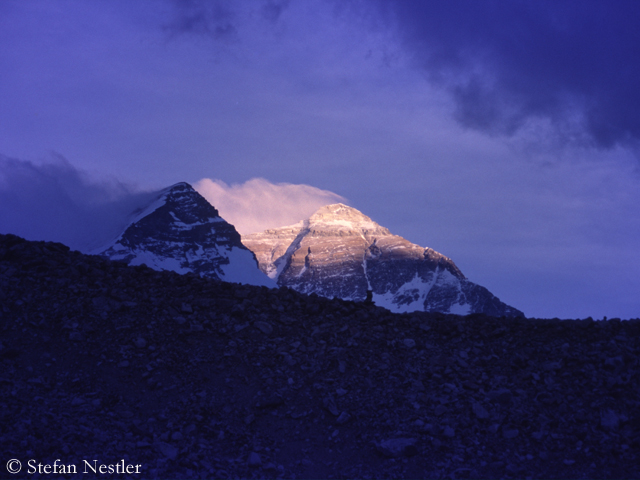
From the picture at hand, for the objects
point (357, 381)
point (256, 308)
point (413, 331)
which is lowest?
point (357, 381)

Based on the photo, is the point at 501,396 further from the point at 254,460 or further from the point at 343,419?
the point at 254,460

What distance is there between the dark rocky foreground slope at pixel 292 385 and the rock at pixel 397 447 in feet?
0.09

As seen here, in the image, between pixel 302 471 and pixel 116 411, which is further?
A: pixel 116 411

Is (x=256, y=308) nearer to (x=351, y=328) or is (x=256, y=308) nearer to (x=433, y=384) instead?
(x=351, y=328)

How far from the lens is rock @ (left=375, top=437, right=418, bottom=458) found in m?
11.2

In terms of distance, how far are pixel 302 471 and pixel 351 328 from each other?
4920 mm

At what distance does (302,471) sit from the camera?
36.2 ft

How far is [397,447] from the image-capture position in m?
11.2

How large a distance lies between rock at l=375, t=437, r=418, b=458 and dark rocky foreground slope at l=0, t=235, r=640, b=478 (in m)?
0.03

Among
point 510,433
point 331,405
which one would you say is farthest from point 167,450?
point 510,433

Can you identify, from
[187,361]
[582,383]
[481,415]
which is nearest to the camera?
[481,415]

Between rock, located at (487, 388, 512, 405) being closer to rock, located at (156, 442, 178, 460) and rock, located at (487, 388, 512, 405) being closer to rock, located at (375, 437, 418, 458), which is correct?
rock, located at (375, 437, 418, 458)

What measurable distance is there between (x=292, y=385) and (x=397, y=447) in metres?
3.01

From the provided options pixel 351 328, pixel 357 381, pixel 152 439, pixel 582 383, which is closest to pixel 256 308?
pixel 351 328
